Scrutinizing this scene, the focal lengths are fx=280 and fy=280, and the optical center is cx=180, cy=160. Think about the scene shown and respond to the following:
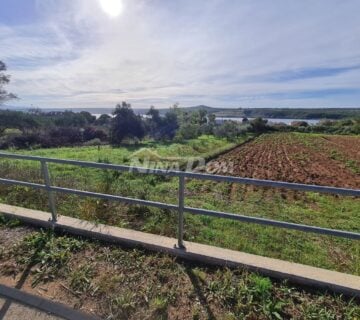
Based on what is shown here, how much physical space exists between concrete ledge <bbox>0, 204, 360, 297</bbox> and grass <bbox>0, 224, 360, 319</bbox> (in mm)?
96

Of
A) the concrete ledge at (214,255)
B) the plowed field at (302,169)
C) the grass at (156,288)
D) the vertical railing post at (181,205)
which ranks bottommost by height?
the plowed field at (302,169)

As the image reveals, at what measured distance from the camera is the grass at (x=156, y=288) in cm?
228

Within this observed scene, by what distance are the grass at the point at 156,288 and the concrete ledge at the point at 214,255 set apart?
0.10m

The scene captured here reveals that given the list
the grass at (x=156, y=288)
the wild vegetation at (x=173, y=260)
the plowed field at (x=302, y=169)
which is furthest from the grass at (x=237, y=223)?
the plowed field at (x=302, y=169)

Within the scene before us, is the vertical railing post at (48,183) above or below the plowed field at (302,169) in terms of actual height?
above

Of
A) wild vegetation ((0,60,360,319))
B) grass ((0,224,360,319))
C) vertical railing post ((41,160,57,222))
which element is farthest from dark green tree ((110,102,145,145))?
grass ((0,224,360,319))

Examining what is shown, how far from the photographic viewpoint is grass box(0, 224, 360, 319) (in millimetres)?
2275

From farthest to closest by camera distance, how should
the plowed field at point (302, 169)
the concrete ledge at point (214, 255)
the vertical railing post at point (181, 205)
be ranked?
the plowed field at point (302, 169)
the vertical railing post at point (181, 205)
the concrete ledge at point (214, 255)

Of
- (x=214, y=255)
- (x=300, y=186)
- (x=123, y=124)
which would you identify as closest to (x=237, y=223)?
(x=214, y=255)

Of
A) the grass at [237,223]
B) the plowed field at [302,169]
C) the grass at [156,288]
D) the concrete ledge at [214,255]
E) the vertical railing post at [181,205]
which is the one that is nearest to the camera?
the grass at [156,288]

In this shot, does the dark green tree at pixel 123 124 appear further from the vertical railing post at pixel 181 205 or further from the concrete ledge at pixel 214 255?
the vertical railing post at pixel 181 205

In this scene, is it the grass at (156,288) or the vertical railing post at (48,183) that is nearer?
the grass at (156,288)

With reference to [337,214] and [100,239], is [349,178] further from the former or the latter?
[100,239]

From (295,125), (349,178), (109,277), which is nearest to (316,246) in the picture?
(109,277)
